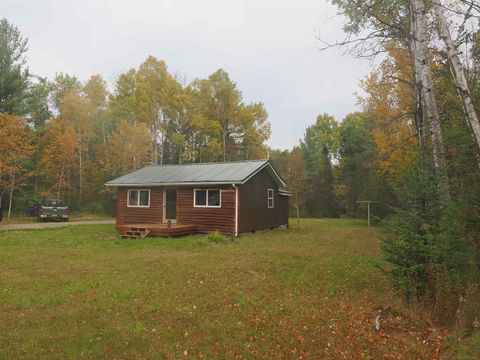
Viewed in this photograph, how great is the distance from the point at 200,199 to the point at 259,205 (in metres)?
3.19

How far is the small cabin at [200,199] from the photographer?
54.1 feet

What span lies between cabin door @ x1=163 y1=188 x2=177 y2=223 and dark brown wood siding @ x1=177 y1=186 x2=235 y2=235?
896 mm

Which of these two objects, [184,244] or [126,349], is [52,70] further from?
[126,349]

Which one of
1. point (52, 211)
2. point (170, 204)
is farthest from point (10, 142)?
point (170, 204)

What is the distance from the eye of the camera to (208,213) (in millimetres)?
17141

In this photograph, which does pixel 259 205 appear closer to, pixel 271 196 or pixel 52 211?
pixel 271 196

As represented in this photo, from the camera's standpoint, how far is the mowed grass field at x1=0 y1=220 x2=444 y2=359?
4.34 metres

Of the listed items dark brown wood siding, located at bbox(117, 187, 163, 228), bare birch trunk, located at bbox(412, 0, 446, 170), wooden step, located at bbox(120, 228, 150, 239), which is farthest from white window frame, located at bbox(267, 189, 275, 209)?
bare birch trunk, located at bbox(412, 0, 446, 170)

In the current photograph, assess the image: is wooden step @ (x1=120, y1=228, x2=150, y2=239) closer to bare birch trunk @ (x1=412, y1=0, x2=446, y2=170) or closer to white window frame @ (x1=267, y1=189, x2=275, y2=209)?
white window frame @ (x1=267, y1=189, x2=275, y2=209)

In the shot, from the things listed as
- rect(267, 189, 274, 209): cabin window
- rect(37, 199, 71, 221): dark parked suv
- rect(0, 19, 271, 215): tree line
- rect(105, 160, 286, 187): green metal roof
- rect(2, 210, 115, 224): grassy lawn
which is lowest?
rect(2, 210, 115, 224): grassy lawn

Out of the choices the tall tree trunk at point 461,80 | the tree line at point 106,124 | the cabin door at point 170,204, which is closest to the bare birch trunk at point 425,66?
the tall tree trunk at point 461,80

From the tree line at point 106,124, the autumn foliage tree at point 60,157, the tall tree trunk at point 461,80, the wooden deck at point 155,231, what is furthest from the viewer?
the autumn foliage tree at point 60,157

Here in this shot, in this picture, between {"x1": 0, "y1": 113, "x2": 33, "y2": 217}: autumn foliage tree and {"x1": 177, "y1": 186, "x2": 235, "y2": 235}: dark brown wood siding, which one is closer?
{"x1": 177, "y1": 186, "x2": 235, "y2": 235}: dark brown wood siding

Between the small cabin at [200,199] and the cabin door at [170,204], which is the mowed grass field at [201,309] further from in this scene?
the cabin door at [170,204]
